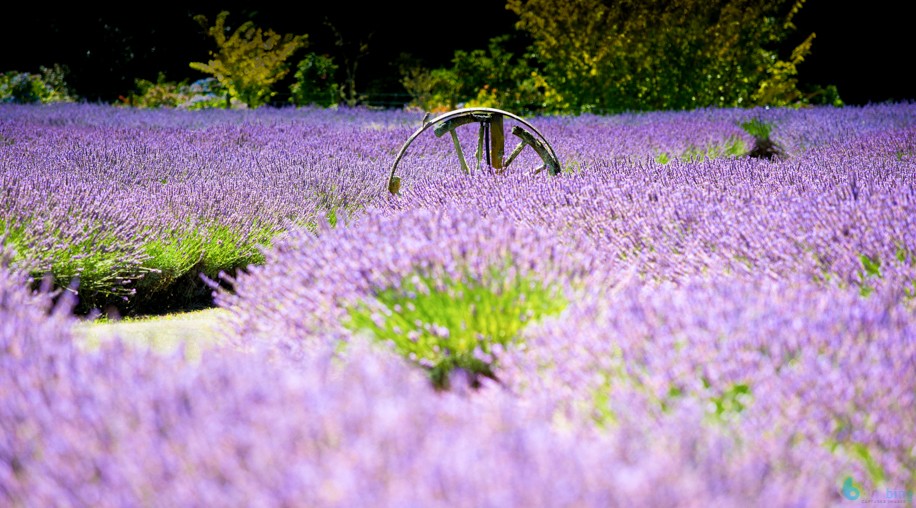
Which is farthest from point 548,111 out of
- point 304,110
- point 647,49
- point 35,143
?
point 35,143

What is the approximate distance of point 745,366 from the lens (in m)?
1.81

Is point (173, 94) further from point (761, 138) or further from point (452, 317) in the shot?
point (452, 317)

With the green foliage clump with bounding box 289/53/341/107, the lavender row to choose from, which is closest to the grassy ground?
the lavender row

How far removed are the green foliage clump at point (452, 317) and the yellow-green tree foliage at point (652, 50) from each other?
1042 centimetres

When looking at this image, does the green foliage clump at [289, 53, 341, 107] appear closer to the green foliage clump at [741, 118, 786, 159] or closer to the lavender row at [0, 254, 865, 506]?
the green foliage clump at [741, 118, 786, 159]

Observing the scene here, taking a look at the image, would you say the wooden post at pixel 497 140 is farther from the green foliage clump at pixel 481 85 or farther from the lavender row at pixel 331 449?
the green foliage clump at pixel 481 85

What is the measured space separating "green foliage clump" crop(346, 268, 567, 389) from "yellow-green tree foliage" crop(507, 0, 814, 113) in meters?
10.4

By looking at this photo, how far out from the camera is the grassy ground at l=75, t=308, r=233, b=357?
324 centimetres

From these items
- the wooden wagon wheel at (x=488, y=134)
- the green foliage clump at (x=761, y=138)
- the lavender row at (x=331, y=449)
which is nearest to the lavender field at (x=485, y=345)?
the lavender row at (x=331, y=449)

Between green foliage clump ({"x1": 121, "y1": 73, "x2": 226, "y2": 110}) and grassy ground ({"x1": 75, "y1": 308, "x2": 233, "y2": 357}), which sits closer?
grassy ground ({"x1": 75, "y1": 308, "x2": 233, "y2": 357})

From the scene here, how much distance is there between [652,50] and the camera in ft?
42.4

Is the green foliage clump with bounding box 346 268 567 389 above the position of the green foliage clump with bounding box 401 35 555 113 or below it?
above

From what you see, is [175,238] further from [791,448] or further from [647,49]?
[647,49]

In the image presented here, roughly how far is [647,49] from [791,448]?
38.7 ft
